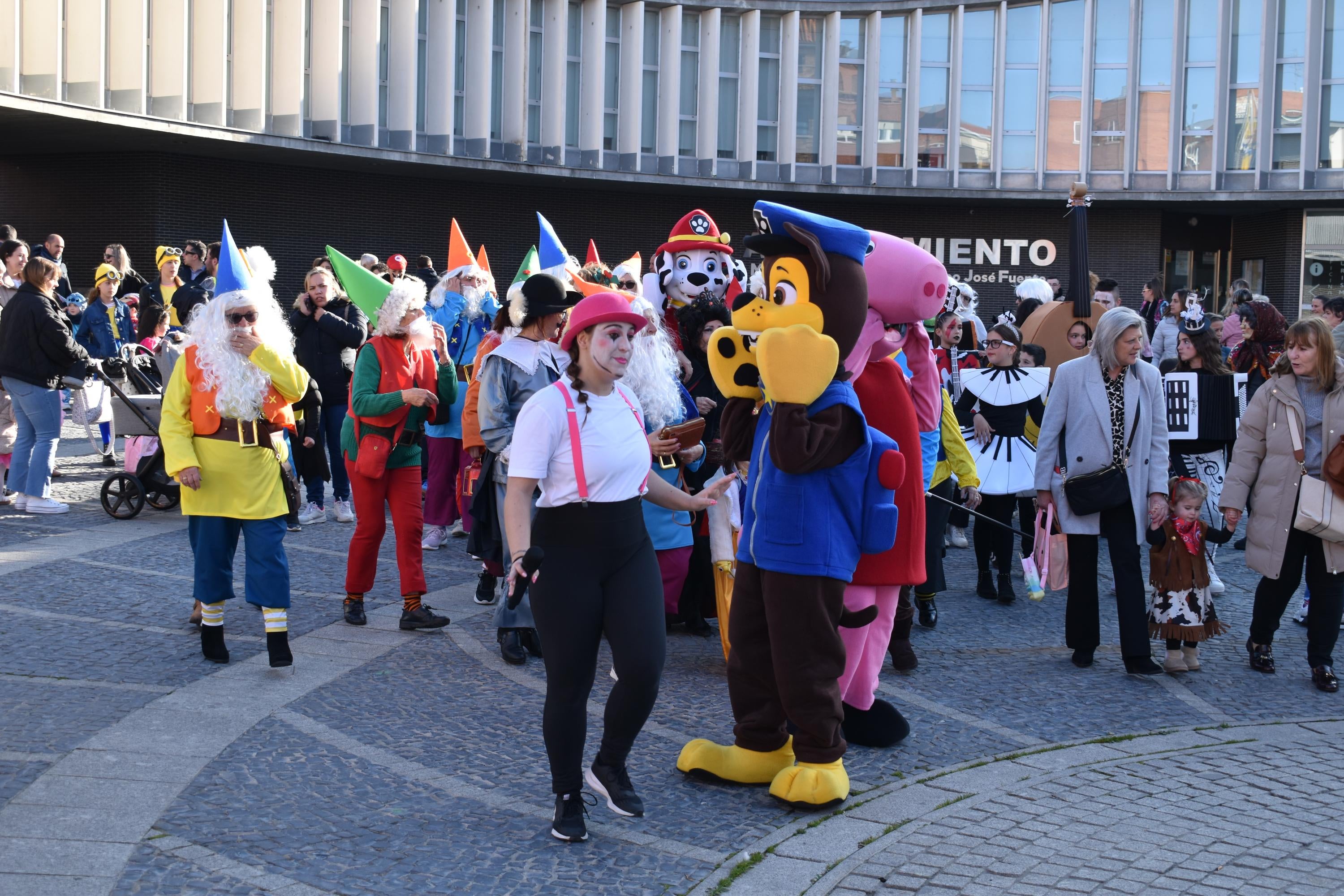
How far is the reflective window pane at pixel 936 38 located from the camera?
95.0 feet

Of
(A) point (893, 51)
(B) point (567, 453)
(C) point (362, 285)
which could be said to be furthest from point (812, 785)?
(A) point (893, 51)

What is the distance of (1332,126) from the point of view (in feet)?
89.6

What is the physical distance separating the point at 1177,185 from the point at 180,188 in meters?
20.3

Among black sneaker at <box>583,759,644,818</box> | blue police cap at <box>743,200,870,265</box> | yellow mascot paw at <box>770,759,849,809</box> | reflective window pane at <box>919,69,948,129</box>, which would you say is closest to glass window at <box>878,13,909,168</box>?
reflective window pane at <box>919,69,948,129</box>

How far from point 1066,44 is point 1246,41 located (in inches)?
141

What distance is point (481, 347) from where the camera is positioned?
752 cm

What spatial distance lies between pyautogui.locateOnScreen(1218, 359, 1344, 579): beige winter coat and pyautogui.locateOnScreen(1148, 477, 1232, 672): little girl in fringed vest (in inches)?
7.2

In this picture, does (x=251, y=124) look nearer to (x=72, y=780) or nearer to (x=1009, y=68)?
(x=1009, y=68)

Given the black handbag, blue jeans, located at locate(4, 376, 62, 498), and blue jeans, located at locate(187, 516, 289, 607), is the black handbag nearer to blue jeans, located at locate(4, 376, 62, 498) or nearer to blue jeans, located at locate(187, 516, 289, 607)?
blue jeans, located at locate(187, 516, 289, 607)

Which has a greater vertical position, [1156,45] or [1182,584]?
[1156,45]

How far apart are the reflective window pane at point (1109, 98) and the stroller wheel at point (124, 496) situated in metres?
23.8

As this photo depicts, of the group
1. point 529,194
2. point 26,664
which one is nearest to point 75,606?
point 26,664

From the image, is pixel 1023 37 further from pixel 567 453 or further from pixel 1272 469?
pixel 567 453

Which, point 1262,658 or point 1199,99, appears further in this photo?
point 1199,99
